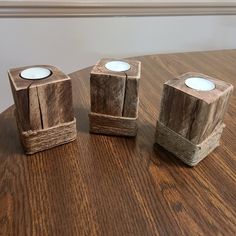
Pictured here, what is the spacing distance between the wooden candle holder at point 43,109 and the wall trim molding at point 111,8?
2.53 ft

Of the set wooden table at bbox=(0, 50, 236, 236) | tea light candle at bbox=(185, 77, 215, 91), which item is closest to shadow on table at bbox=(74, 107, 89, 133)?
wooden table at bbox=(0, 50, 236, 236)

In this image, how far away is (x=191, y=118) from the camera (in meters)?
0.49

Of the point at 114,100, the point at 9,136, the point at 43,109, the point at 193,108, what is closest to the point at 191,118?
the point at 193,108

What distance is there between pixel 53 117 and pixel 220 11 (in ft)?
4.24

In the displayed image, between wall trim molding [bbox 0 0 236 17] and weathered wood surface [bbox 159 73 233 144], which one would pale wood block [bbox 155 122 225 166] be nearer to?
weathered wood surface [bbox 159 73 233 144]

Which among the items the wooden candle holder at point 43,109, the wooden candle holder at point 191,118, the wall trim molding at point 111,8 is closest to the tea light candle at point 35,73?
the wooden candle holder at point 43,109

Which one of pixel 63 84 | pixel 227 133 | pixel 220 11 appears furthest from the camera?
pixel 220 11

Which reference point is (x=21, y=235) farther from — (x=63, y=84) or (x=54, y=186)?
(x=63, y=84)

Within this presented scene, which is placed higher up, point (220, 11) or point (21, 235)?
point (220, 11)

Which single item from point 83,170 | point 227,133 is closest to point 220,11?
point 227,133

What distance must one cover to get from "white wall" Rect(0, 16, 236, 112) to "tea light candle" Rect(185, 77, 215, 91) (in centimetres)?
90

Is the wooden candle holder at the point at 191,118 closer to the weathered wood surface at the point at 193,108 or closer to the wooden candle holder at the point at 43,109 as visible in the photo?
the weathered wood surface at the point at 193,108

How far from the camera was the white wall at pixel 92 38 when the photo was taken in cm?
125

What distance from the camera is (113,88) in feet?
1.77
